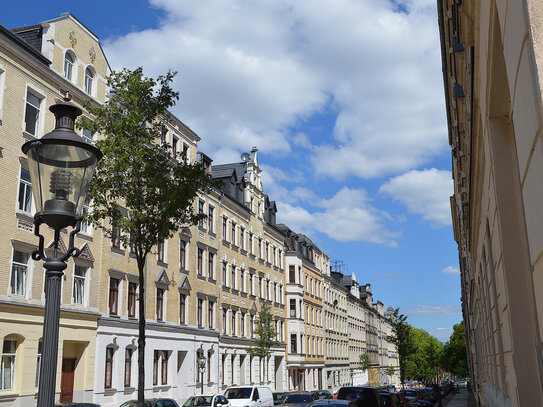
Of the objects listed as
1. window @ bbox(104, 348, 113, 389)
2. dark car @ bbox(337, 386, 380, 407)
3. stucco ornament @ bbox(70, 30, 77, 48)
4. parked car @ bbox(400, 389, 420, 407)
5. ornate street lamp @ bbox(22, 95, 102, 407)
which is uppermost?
stucco ornament @ bbox(70, 30, 77, 48)

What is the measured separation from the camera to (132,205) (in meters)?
18.7

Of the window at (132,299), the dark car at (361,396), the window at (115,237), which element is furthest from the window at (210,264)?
the dark car at (361,396)

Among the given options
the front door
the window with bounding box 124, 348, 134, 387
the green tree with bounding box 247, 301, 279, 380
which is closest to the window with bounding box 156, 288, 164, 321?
the window with bounding box 124, 348, 134, 387

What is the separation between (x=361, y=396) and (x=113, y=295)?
1480 centimetres

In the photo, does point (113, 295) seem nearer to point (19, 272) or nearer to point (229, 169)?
point (19, 272)

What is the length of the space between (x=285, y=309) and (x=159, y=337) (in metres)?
26.0

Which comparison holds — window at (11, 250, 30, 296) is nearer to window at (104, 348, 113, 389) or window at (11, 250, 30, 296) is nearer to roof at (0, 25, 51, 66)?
window at (104, 348, 113, 389)

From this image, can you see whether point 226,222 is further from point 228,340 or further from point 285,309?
point 285,309

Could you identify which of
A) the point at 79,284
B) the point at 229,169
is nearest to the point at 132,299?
the point at 79,284

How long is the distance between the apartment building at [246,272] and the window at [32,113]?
1941cm

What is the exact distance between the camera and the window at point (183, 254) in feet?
118

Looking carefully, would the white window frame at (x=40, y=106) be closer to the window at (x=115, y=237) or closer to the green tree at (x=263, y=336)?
the window at (x=115, y=237)

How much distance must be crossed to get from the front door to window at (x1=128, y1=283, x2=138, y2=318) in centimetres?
473

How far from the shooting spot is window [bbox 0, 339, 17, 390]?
21.2 metres
